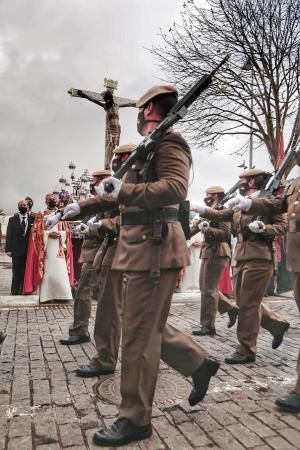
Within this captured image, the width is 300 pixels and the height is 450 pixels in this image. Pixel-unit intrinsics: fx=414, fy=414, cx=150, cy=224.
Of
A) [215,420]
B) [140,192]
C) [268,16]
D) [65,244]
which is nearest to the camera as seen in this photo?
[140,192]

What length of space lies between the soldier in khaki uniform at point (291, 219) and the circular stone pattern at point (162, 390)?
0.79 meters

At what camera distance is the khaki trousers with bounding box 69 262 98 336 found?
5188 mm

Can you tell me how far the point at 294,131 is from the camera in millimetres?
16219

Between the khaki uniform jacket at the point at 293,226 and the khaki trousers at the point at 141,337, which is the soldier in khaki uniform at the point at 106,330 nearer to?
the khaki trousers at the point at 141,337

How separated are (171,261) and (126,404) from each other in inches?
37.6

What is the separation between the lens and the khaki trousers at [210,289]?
232 inches

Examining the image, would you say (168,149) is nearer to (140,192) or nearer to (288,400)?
(140,192)

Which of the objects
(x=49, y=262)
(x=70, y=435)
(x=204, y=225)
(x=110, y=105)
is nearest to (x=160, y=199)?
(x=70, y=435)

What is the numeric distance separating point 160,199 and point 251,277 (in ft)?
7.78

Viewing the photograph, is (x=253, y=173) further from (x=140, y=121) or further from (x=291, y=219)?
(x=140, y=121)

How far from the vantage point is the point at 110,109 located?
1538cm

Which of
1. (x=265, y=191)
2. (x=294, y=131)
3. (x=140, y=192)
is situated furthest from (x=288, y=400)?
(x=294, y=131)

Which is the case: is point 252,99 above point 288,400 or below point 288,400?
above

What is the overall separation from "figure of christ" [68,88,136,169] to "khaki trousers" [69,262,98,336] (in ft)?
35.0
